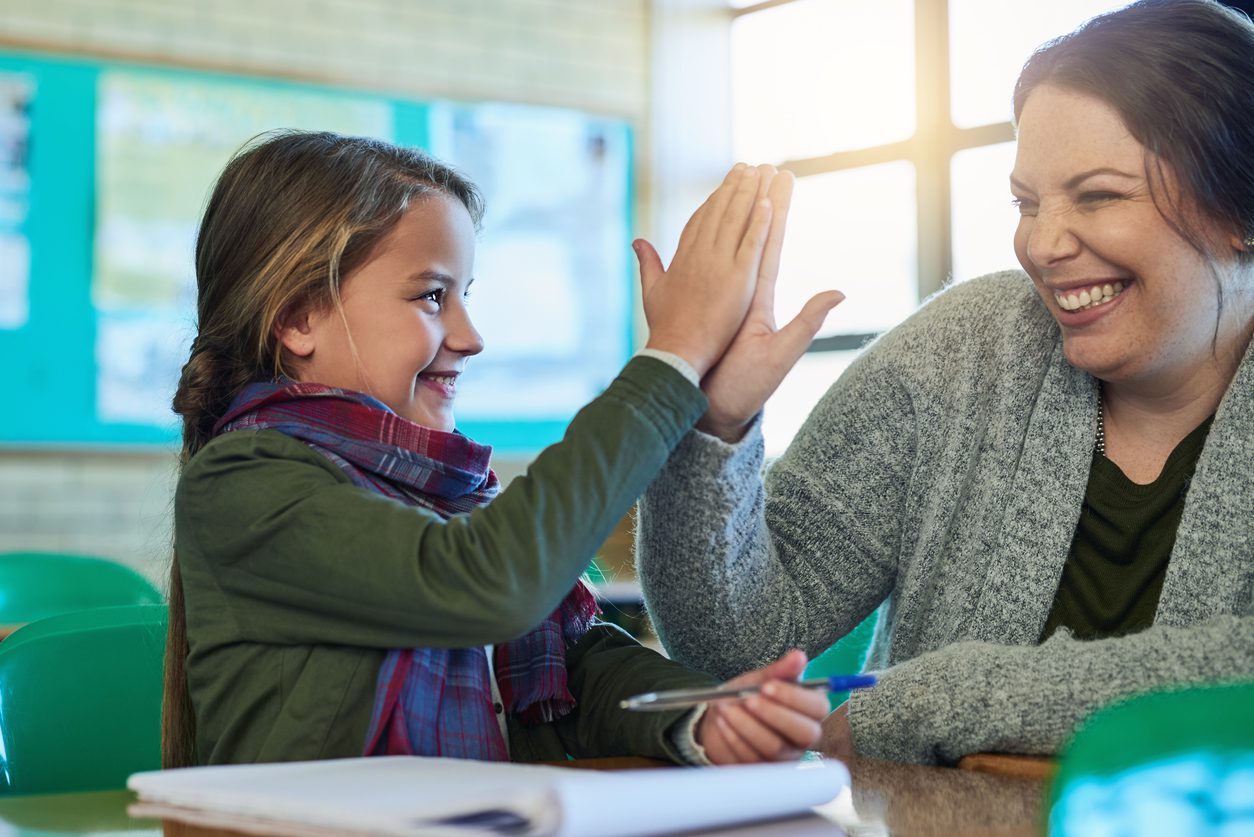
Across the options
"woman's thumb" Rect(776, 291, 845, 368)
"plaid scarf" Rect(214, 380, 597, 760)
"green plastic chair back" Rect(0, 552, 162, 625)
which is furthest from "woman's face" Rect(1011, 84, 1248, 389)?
"green plastic chair back" Rect(0, 552, 162, 625)

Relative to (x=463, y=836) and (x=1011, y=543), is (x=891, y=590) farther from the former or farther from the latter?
(x=463, y=836)

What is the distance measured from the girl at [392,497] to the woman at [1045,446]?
0.15m

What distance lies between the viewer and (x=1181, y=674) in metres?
1.08

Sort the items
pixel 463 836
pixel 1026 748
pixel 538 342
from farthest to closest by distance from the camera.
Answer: pixel 538 342
pixel 1026 748
pixel 463 836

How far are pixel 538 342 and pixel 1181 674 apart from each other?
4561 millimetres

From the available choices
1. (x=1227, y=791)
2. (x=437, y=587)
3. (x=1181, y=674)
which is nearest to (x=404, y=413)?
(x=437, y=587)

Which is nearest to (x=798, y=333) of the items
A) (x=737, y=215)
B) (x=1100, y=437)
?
(x=737, y=215)

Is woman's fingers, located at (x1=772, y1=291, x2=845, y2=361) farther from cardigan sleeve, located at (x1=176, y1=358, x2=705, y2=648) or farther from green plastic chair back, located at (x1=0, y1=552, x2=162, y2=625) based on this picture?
green plastic chair back, located at (x1=0, y1=552, x2=162, y2=625)

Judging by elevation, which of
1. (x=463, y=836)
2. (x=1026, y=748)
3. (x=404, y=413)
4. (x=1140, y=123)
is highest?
(x=1140, y=123)

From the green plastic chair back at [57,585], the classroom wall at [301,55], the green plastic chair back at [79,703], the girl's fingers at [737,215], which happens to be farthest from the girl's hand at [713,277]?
the classroom wall at [301,55]

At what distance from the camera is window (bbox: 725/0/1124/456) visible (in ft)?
16.7

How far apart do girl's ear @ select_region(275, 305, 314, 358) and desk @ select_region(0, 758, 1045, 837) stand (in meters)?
0.40

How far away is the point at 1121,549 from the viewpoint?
138cm

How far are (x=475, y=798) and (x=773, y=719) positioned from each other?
0.30 m
